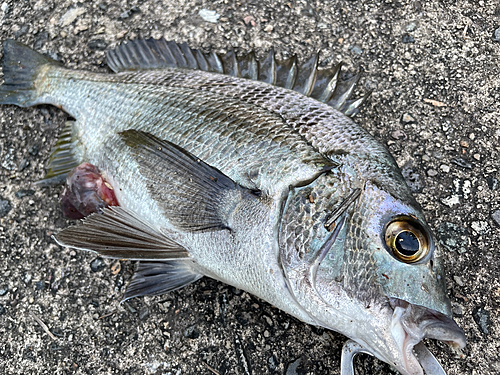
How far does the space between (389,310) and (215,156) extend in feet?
3.26

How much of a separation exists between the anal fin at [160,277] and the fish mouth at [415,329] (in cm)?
103

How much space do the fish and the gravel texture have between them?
0.95 feet

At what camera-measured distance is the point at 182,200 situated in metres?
1.85

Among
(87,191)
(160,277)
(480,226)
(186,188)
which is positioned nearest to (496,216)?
(480,226)

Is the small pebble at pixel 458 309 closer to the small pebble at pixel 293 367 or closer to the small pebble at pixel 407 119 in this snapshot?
the small pebble at pixel 293 367

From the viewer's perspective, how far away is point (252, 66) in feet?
7.52

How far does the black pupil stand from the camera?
4.80 ft

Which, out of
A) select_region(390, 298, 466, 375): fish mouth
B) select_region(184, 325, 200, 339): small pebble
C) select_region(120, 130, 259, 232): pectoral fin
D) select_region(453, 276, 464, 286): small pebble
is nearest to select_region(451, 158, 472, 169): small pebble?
select_region(453, 276, 464, 286): small pebble

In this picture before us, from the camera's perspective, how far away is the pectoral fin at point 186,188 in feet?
5.77

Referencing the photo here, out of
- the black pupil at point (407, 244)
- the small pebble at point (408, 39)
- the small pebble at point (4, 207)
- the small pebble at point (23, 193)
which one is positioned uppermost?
the small pebble at point (408, 39)

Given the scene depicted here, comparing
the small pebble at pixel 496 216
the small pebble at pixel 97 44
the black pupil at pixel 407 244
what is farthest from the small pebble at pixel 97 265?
the small pebble at pixel 496 216

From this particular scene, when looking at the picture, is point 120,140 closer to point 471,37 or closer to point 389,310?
point 389,310

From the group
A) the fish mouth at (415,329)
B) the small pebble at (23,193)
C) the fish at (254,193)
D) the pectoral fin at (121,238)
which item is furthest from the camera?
the small pebble at (23,193)

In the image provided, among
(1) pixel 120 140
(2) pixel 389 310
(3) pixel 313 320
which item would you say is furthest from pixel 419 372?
(1) pixel 120 140
